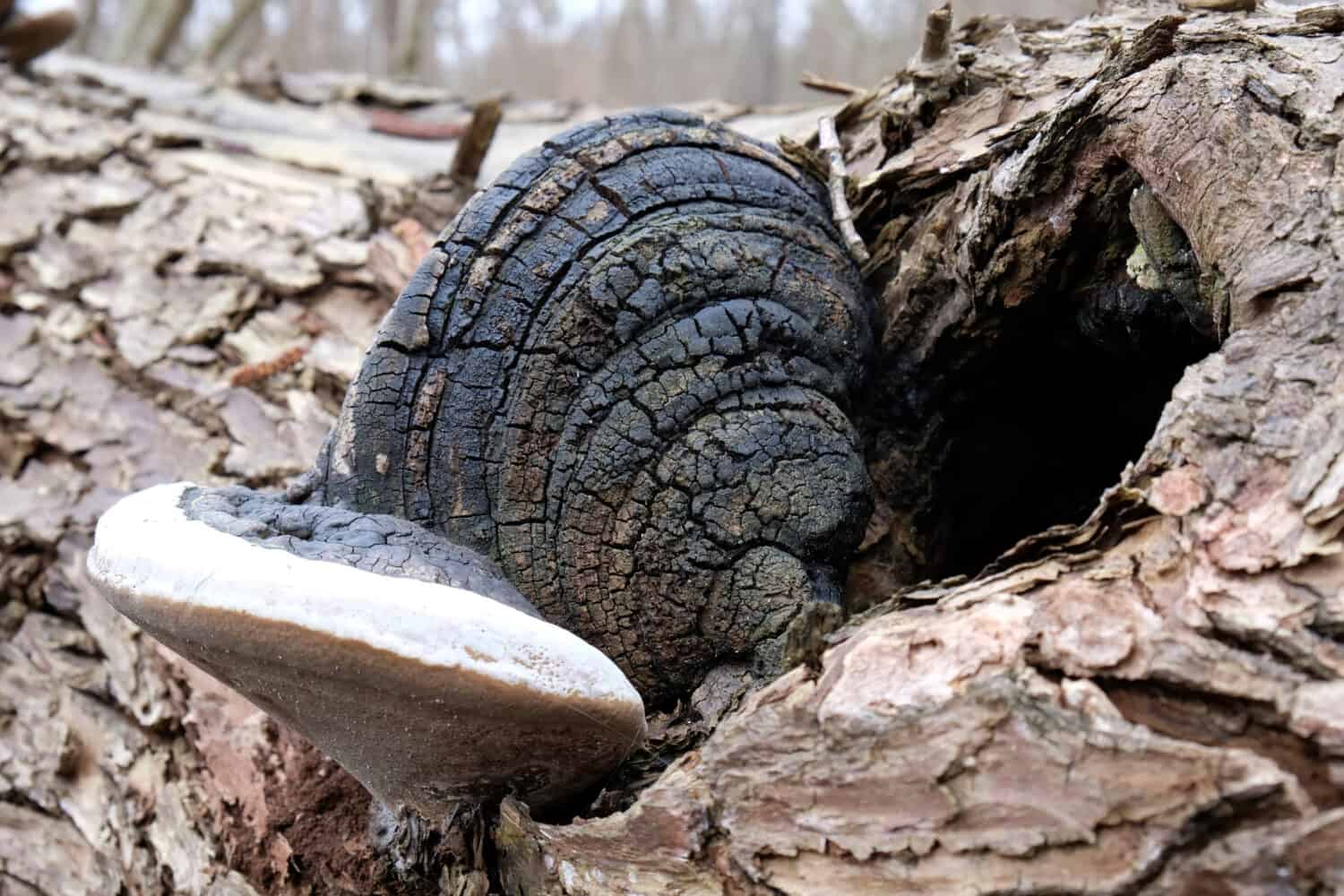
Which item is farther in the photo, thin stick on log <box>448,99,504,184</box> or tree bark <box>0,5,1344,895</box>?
thin stick on log <box>448,99,504,184</box>

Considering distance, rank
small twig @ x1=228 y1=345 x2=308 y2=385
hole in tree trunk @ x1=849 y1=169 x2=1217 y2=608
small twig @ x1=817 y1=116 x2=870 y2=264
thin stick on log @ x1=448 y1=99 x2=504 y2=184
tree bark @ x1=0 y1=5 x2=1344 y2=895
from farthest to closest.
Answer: thin stick on log @ x1=448 y1=99 x2=504 y2=184 < small twig @ x1=228 y1=345 x2=308 y2=385 < small twig @ x1=817 y1=116 x2=870 y2=264 < hole in tree trunk @ x1=849 y1=169 x2=1217 y2=608 < tree bark @ x1=0 y1=5 x2=1344 y2=895

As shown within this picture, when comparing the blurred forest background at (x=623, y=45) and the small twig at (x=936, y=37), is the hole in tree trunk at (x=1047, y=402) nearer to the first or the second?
the small twig at (x=936, y=37)

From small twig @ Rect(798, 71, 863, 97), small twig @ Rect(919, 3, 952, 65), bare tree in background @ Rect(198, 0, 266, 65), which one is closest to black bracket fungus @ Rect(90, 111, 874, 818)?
small twig @ Rect(919, 3, 952, 65)

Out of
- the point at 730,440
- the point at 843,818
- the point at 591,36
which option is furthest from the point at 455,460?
the point at 591,36

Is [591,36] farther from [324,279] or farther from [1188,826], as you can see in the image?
[1188,826]

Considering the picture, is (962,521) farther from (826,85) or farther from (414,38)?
(414,38)

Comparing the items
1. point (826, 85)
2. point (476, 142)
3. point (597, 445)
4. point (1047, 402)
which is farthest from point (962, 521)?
point (476, 142)

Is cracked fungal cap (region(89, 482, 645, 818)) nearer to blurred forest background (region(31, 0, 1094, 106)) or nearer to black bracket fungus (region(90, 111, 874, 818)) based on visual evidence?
black bracket fungus (region(90, 111, 874, 818))
